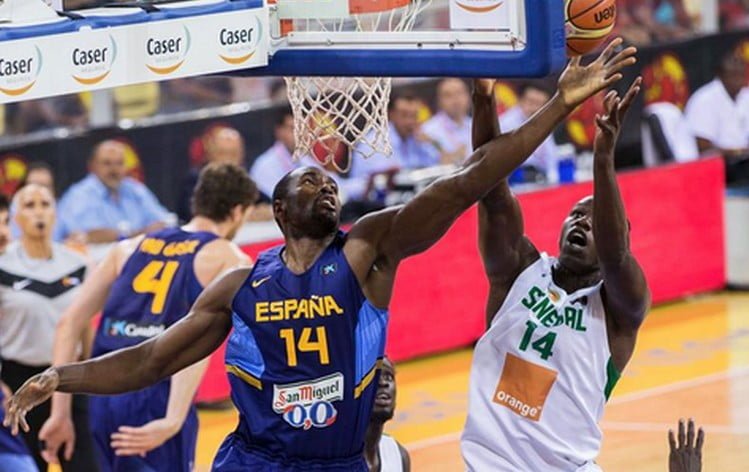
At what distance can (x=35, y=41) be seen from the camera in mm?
5727

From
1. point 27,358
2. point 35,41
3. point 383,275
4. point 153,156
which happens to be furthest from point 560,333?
point 153,156

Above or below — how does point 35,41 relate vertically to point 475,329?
above

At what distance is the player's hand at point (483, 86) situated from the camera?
21.1 ft

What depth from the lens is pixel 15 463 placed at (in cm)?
842

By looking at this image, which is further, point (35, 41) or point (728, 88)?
point (728, 88)

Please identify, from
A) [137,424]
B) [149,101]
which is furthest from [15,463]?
[149,101]

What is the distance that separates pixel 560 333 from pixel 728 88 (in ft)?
37.8

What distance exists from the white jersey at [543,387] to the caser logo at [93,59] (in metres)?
1.91

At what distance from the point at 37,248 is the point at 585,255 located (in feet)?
13.4

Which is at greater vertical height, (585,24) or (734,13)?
(585,24)

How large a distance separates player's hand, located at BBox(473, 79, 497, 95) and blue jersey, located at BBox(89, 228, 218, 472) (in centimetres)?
239

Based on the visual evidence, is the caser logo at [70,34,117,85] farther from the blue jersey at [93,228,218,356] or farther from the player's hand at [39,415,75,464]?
the player's hand at [39,415,75,464]

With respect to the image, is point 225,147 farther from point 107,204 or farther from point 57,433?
point 57,433

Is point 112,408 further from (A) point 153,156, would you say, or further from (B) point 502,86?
(B) point 502,86
